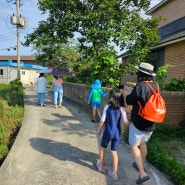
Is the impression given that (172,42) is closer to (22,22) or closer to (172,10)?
(172,10)

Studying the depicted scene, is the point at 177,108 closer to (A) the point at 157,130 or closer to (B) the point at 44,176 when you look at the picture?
(A) the point at 157,130

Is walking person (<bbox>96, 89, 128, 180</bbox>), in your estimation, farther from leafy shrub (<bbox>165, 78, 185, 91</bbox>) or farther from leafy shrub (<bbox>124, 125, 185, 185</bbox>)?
leafy shrub (<bbox>165, 78, 185, 91</bbox>)

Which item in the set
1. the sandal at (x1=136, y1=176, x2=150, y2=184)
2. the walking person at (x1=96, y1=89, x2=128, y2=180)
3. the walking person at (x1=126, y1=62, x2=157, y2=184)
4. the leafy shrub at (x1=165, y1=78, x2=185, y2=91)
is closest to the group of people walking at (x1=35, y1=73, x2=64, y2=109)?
the leafy shrub at (x1=165, y1=78, x2=185, y2=91)

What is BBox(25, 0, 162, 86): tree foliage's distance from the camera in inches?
394

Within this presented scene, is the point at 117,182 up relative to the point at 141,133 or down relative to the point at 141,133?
down

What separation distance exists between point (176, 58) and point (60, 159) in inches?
333

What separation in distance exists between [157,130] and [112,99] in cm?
332

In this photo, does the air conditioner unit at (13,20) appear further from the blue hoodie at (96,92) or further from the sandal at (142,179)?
the sandal at (142,179)

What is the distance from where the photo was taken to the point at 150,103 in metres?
3.76

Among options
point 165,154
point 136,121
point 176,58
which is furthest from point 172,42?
point 136,121

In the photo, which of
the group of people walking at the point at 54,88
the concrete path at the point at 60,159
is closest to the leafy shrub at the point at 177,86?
the concrete path at the point at 60,159

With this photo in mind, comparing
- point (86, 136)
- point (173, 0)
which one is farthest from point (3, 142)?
point (173, 0)

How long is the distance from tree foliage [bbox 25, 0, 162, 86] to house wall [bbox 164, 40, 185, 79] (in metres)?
1.10

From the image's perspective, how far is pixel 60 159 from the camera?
5035 mm
